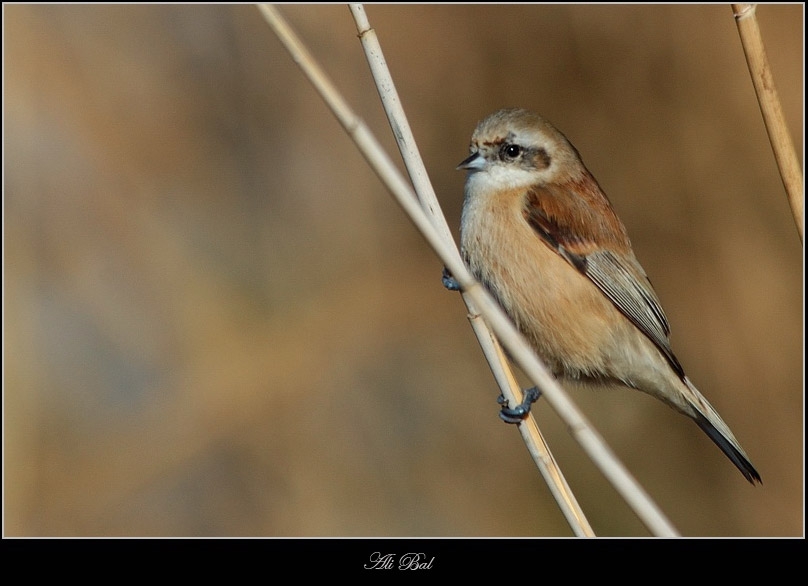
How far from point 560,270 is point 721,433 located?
90cm

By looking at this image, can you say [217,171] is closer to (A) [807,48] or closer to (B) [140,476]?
(B) [140,476]

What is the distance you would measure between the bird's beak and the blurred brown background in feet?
6.13

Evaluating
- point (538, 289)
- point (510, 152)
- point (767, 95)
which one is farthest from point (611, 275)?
point (767, 95)

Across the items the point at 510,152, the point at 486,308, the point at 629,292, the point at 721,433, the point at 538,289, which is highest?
the point at 510,152

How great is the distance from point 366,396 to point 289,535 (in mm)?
1006

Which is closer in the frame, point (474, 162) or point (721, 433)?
point (721, 433)

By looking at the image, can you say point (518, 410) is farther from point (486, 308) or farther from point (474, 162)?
point (474, 162)

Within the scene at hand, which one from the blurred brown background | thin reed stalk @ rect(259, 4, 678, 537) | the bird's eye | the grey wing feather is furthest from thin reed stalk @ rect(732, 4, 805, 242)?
the blurred brown background

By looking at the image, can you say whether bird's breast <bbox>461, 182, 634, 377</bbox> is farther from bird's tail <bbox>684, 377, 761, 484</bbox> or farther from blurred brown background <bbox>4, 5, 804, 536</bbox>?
blurred brown background <bbox>4, 5, 804, 536</bbox>

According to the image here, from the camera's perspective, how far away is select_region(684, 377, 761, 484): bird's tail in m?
3.06

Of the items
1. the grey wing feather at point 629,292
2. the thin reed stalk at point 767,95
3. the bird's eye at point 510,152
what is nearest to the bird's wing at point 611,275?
the grey wing feather at point 629,292

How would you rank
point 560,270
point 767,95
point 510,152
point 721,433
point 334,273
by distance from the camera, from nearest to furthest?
point 767,95
point 721,433
point 560,270
point 510,152
point 334,273

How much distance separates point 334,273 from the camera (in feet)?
16.8

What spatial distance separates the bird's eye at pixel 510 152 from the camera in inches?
133
